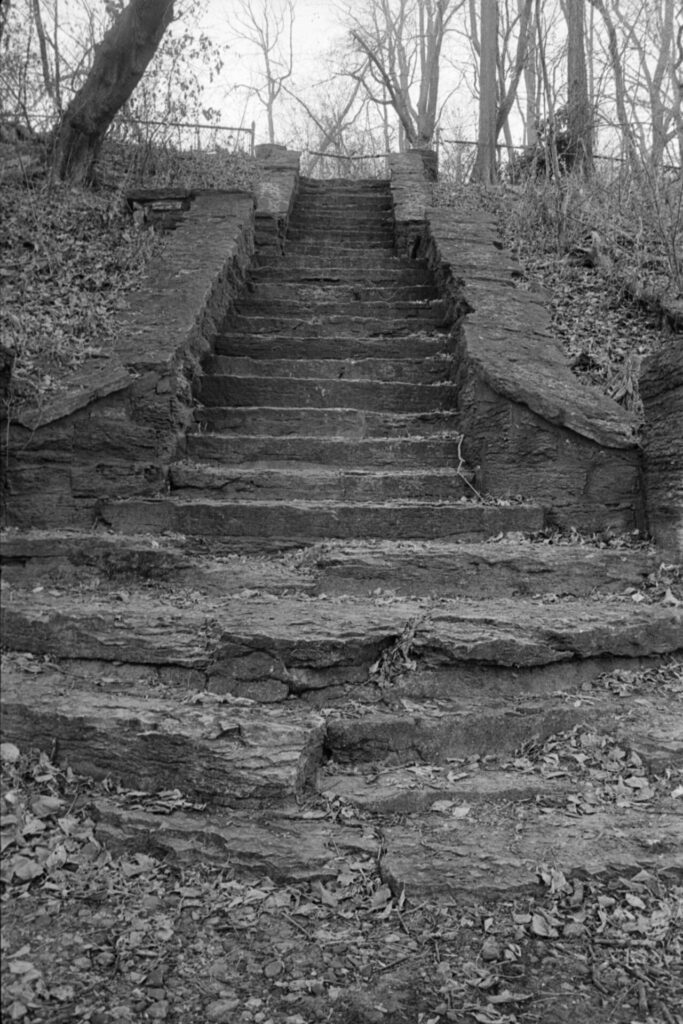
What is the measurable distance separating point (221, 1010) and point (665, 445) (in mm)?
3632

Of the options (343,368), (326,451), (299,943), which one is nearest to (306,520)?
(326,451)

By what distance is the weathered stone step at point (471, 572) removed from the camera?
13.5ft

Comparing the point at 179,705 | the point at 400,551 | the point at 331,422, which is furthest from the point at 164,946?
the point at 331,422

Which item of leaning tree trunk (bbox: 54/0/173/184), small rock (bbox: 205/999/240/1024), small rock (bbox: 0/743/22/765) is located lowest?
small rock (bbox: 205/999/240/1024)

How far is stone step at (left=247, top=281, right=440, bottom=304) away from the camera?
7.14m

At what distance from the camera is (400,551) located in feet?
13.9

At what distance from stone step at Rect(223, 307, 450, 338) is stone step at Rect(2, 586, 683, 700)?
11.2ft

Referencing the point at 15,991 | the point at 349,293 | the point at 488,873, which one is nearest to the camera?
the point at 15,991

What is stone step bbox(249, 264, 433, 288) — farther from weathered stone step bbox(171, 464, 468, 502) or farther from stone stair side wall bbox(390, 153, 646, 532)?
weathered stone step bbox(171, 464, 468, 502)

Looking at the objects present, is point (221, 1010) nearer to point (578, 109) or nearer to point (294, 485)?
point (294, 485)

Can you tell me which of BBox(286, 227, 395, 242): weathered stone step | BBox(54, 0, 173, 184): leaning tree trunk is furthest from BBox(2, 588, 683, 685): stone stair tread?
BBox(54, 0, 173, 184): leaning tree trunk

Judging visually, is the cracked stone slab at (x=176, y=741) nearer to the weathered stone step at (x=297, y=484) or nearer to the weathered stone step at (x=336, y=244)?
the weathered stone step at (x=297, y=484)

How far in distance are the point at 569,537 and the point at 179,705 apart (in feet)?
8.46

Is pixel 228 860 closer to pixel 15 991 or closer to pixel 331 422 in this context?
pixel 15 991
